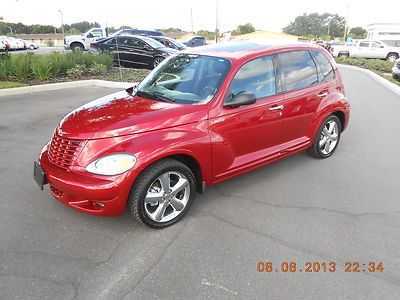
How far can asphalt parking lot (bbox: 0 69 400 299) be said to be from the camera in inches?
103

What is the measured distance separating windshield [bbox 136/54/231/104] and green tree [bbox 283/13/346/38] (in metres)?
121

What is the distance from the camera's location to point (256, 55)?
3986 mm

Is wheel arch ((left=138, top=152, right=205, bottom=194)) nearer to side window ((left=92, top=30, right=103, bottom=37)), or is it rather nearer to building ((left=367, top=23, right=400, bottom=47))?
side window ((left=92, top=30, right=103, bottom=37))

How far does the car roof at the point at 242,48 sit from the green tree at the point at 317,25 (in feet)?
396

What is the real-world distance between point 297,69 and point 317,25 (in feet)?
435

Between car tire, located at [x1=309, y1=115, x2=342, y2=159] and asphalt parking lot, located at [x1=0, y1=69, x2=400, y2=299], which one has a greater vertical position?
car tire, located at [x1=309, y1=115, x2=342, y2=159]

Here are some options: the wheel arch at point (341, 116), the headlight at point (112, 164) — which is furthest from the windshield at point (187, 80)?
the wheel arch at point (341, 116)

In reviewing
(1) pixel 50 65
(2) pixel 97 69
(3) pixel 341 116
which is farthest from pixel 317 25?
(3) pixel 341 116

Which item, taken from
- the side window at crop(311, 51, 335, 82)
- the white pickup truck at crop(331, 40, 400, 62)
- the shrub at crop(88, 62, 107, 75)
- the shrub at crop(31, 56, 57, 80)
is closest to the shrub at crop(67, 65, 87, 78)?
the shrub at crop(88, 62, 107, 75)

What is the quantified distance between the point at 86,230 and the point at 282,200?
219 centimetres

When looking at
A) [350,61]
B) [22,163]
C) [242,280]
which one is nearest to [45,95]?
[22,163]

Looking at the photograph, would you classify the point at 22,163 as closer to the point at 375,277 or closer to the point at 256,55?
the point at 256,55

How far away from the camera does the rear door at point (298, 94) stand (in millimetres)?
4273

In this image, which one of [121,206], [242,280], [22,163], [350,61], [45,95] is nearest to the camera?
[242,280]
